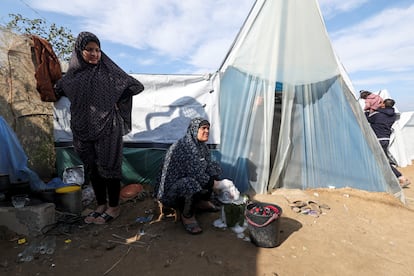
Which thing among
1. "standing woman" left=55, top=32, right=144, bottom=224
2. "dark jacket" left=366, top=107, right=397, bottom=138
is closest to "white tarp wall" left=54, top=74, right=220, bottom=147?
"standing woman" left=55, top=32, right=144, bottom=224

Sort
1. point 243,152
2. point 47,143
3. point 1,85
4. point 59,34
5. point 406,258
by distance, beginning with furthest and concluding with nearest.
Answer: point 59,34, point 47,143, point 243,152, point 1,85, point 406,258

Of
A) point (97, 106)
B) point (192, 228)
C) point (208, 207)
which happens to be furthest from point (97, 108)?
point (208, 207)

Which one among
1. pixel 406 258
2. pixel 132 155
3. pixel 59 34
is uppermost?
pixel 59 34

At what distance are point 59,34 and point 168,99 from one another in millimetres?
5270

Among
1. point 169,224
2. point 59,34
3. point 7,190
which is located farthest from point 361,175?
point 59,34

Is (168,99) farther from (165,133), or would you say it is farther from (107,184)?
(107,184)

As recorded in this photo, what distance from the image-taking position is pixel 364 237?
2.67 m

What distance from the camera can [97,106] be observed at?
264cm

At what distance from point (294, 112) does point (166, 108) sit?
6.04ft

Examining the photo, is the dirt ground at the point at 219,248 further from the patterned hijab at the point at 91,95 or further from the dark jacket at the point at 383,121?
the dark jacket at the point at 383,121

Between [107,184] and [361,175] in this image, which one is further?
[361,175]

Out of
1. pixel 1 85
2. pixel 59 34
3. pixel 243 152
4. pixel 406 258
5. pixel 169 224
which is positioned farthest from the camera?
pixel 59 34

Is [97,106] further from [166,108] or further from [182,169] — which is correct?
[166,108]

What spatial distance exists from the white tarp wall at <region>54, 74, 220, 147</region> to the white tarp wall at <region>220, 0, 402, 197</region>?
24 cm
